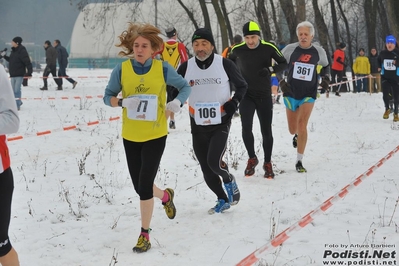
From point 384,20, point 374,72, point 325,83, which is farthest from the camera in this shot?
point 384,20

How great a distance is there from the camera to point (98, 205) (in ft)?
19.5

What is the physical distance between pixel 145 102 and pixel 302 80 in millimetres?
3486

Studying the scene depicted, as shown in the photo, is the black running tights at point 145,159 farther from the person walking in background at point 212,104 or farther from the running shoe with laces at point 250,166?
the running shoe with laces at point 250,166

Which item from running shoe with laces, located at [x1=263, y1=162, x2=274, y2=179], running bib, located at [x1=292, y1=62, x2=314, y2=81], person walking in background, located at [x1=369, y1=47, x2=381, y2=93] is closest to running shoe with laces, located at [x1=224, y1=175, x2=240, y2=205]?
running shoe with laces, located at [x1=263, y1=162, x2=274, y2=179]

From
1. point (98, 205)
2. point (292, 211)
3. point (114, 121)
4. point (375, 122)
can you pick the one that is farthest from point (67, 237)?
point (375, 122)

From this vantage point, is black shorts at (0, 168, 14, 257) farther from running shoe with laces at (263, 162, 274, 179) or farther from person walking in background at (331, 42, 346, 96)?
person walking in background at (331, 42, 346, 96)

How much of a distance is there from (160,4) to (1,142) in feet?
196

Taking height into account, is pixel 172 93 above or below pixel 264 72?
below

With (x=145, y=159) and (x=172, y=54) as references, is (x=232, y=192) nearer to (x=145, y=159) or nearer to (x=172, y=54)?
(x=145, y=159)

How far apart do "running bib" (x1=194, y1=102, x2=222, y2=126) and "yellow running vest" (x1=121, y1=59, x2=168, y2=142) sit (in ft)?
3.05

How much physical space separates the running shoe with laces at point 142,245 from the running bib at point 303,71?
3.80 metres

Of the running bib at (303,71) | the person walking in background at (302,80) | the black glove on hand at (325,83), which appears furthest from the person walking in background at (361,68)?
the running bib at (303,71)

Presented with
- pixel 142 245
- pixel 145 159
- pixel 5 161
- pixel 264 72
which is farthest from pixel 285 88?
pixel 5 161

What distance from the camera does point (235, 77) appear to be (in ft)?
18.3
